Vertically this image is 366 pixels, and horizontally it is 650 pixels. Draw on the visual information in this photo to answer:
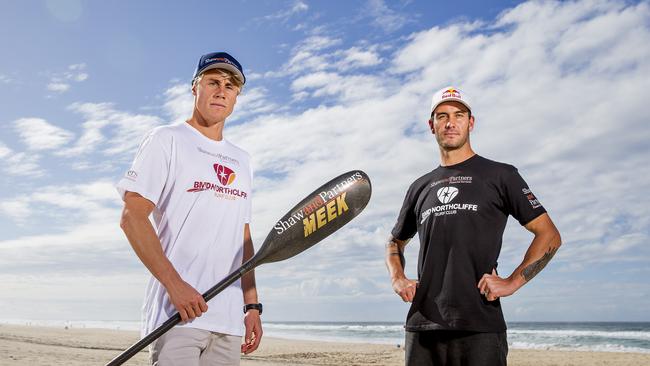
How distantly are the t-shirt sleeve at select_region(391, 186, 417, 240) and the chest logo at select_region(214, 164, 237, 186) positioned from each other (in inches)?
50.6

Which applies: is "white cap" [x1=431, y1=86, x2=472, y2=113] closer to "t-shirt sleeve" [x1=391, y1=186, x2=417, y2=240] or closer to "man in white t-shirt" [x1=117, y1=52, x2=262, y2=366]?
"t-shirt sleeve" [x1=391, y1=186, x2=417, y2=240]

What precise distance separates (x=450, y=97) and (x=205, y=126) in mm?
1425

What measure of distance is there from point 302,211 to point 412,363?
1.01 m

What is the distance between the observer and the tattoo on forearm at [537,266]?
9.76 feet

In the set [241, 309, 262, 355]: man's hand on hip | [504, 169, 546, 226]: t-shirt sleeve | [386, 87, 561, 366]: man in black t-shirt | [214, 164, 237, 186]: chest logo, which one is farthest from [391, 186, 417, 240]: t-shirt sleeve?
[214, 164, 237, 186]: chest logo

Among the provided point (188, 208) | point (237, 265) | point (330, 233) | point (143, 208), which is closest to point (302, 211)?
point (330, 233)

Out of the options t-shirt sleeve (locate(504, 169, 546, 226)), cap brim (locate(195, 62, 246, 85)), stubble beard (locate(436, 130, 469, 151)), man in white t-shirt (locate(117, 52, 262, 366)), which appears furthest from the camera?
stubble beard (locate(436, 130, 469, 151))

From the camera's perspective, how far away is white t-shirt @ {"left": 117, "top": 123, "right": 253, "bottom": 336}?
2391 millimetres

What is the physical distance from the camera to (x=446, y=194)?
10.5 ft

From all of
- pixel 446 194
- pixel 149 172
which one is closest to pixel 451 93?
pixel 446 194

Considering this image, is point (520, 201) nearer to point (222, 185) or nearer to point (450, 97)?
point (450, 97)

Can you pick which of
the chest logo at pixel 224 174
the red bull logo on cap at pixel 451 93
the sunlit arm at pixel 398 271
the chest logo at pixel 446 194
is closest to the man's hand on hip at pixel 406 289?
the sunlit arm at pixel 398 271

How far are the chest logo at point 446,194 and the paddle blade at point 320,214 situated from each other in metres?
0.49

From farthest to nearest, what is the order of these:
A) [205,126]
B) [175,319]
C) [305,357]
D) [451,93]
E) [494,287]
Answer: [305,357] < [451,93] < [494,287] < [205,126] < [175,319]
